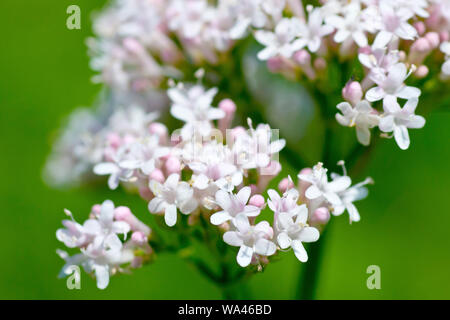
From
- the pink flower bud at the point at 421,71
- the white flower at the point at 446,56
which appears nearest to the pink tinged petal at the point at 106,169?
the pink flower bud at the point at 421,71

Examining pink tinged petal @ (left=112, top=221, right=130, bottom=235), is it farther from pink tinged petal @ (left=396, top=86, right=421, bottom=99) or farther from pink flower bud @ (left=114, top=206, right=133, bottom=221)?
pink tinged petal @ (left=396, top=86, right=421, bottom=99)

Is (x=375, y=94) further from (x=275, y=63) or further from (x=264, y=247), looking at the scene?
(x=264, y=247)

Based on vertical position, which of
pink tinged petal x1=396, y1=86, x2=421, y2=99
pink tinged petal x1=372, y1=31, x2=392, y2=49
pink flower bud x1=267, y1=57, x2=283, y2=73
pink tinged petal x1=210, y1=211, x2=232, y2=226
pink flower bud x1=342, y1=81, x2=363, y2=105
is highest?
pink flower bud x1=267, y1=57, x2=283, y2=73

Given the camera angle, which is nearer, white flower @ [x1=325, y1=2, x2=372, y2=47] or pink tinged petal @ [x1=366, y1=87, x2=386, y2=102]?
pink tinged petal @ [x1=366, y1=87, x2=386, y2=102]

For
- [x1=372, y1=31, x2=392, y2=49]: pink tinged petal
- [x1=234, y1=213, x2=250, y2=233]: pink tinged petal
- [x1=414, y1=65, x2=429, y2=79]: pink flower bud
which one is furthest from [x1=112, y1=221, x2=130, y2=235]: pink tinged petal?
[x1=414, y1=65, x2=429, y2=79]: pink flower bud

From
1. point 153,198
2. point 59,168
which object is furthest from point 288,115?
point 153,198

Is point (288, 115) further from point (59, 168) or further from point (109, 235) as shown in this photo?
point (109, 235)
